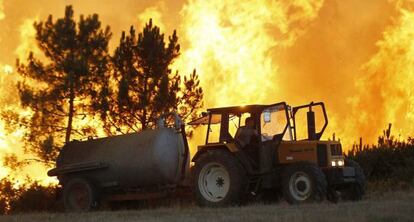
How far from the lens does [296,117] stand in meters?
18.5

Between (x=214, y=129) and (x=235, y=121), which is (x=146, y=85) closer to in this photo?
(x=214, y=129)

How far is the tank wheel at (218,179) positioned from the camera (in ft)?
57.1

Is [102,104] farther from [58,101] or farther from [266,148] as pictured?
[266,148]

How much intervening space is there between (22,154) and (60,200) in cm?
293

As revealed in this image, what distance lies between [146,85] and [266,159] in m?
9.36

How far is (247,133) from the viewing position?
17.9m

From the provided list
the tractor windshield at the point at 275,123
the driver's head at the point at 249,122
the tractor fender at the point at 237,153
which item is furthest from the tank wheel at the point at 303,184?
the driver's head at the point at 249,122

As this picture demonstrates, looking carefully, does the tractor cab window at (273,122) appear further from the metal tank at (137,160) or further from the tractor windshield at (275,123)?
the metal tank at (137,160)

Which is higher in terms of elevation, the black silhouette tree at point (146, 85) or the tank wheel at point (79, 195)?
the black silhouette tree at point (146, 85)

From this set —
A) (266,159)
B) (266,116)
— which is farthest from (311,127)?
(266,159)

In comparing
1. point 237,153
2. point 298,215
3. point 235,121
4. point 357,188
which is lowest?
point 298,215

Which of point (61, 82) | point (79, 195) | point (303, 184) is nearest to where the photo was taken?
point (303, 184)

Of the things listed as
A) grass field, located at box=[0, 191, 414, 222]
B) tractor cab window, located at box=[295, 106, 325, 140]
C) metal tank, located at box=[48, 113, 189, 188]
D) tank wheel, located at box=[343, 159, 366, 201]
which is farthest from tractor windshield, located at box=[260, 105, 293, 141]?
metal tank, located at box=[48, 113, 189, 188]

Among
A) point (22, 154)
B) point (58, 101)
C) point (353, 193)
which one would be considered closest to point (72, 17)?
point (58, 101)
